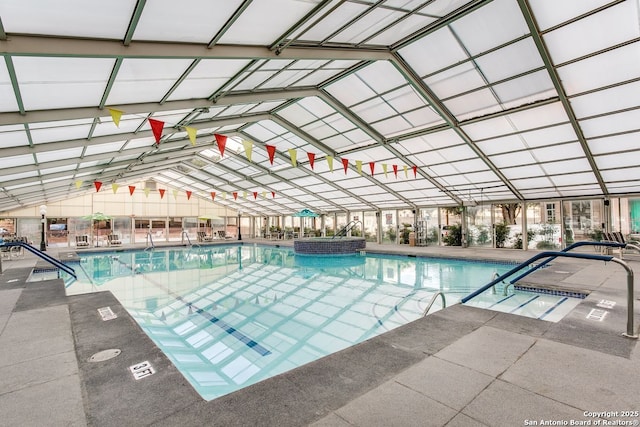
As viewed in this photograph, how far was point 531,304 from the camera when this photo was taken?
5777 millimetres

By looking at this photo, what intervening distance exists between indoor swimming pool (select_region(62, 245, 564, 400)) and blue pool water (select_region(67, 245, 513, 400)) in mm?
19

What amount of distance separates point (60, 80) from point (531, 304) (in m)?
8.39

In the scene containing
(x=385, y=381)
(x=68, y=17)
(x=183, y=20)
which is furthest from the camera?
(x=183, y=20)

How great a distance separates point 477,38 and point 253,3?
199 inches

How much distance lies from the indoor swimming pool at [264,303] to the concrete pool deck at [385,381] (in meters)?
1.28

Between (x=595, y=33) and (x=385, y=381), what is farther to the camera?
(x=595, y=33)

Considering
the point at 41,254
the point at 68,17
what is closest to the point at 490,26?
the point at 68,17

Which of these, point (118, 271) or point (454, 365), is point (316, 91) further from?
point (118, 271)

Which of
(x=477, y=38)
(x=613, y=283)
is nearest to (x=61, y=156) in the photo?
(x=477, y=38)

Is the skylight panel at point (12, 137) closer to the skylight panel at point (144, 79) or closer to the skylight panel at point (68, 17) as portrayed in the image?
the skylight panel at point (144, 79)

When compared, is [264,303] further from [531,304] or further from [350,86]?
[350,86]

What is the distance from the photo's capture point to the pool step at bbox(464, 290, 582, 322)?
5.26m

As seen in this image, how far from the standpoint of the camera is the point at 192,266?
1270cm

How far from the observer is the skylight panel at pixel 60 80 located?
3842mm
